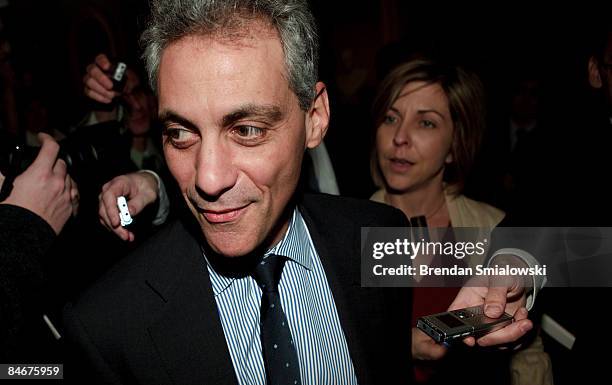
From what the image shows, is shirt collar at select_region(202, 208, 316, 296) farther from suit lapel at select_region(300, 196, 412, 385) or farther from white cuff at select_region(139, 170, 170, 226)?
white cuff at select_region(139, 170, 170, 226)

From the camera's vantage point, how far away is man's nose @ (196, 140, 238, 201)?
1.12 meters

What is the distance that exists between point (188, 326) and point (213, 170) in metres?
0.48

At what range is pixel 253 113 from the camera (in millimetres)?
1131

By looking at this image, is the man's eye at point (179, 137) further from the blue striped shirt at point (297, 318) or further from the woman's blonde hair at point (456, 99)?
the woman's blonde hair at point (456, 99)

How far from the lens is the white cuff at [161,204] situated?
1.94 metres

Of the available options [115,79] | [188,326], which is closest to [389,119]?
[115,79]

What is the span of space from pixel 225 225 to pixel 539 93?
566cm

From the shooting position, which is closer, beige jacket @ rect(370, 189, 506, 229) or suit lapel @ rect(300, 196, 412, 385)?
suit lapel @ rect(300, 196, 412, 385)

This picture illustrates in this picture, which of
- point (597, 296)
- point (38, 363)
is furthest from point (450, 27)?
point (38, 363)

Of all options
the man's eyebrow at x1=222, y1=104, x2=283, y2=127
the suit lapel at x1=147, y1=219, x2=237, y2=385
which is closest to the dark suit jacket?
the suit lapel at x1=147, y1=219, x2=237, y2=385

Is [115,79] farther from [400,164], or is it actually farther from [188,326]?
[400,164]

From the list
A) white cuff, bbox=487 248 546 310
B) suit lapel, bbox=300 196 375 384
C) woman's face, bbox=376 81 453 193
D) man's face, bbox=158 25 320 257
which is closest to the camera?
man's face, bbox=158 25 320 257

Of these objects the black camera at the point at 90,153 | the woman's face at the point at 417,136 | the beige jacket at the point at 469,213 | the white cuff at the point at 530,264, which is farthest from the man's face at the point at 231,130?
the beige jacket at the point at 469,213

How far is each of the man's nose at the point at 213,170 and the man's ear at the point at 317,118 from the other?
361mm
